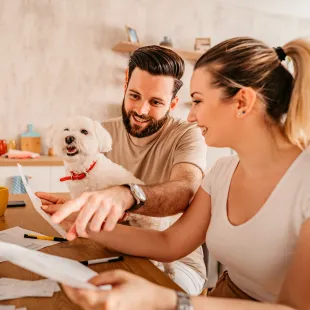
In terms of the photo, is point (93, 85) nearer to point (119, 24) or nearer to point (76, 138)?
point (119, 24)

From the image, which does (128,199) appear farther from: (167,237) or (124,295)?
(124,295)

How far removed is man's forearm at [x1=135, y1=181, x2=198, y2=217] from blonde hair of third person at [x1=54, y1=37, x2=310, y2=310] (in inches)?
4.8

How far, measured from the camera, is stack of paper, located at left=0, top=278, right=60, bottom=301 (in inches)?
29.2

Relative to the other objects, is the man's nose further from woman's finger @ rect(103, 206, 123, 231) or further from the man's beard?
woman's finger @ rect(103, 206, 123, 231)

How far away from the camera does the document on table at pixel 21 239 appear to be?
103 cm

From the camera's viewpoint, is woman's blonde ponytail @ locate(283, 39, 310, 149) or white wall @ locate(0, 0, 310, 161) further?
white wall @ locate(0, 0, 310, 161)

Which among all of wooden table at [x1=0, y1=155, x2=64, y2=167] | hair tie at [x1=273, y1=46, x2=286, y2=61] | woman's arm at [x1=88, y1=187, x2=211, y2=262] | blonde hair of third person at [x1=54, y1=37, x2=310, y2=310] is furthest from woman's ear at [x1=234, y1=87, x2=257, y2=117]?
wooden table at [x1=0, y1=155, x2=64, y2=167]

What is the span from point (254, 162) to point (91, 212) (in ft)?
1.66

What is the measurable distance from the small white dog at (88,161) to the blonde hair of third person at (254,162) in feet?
1.88

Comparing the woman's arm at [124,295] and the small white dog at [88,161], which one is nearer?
the woman's arm at [124,295]

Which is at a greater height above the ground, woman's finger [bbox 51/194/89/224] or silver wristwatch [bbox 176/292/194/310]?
woman's finger [bbox 51/194/89/224]

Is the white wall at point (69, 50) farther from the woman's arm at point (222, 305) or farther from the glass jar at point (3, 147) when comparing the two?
the woman's arm at point (222, 305)

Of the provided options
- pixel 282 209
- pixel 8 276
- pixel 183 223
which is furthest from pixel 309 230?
pixel 8 276

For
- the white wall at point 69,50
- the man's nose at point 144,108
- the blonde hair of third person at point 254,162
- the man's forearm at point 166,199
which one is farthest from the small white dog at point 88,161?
the white wall at point 69,50
